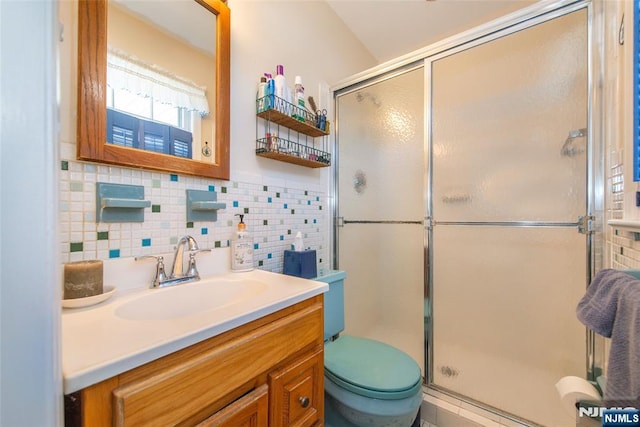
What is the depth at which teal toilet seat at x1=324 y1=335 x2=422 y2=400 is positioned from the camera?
99 centimetres

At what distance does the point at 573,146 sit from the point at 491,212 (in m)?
0.43

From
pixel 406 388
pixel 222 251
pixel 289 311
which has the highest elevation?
pixel 222 251

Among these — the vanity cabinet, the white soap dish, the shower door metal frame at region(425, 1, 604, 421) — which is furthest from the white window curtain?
the shower door metal frame at region(425, 1, 604, 421)

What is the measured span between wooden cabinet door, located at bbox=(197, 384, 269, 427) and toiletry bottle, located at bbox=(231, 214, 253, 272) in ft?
1.72

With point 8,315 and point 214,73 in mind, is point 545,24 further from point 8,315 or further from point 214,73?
point 8,315

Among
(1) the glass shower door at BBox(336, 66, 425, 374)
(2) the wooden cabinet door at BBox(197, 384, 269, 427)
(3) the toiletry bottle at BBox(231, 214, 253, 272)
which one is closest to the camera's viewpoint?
(2) the wooden cabinet door at BBox(197, 384, 269, 427)

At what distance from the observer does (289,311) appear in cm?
75

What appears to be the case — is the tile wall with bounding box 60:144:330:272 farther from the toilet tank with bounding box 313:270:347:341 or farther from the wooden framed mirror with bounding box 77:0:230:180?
the toilet tank with bounding box 313:270:347:341

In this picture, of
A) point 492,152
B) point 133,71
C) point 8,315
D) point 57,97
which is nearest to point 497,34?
→ point 492,152

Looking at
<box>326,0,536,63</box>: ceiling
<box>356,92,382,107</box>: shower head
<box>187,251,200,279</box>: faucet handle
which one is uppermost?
<box>326,0,536,63</box>: ceiling

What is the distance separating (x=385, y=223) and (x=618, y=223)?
107cm

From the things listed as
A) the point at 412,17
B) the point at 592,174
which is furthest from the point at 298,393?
the point at 412,17

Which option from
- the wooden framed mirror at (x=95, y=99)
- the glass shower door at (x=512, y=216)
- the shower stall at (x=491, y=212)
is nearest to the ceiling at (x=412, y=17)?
the shower stall at (x=491, y=212)

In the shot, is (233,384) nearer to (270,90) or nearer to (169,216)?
(169,216)
